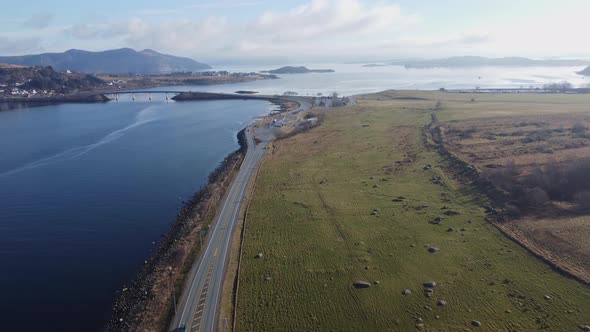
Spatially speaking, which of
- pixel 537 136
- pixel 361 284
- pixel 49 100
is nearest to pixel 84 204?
pixel 361 284

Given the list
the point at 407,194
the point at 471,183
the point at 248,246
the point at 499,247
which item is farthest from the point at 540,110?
the point at 248,246

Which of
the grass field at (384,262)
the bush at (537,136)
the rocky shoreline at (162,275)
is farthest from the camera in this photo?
the bush at (537,136)

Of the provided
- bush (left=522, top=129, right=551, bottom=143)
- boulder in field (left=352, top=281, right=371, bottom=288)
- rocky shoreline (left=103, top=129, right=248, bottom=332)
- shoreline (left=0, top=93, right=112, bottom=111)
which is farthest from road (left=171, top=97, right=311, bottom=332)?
shoreline (left=0, top=93, right=112, bottom=111)

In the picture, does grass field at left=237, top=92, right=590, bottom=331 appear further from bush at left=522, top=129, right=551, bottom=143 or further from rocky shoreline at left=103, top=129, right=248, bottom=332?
bush at left=522, top=129, right=551, bottom=143

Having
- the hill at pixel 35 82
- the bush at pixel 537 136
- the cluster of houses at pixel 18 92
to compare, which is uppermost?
the hill at pixel 35 82

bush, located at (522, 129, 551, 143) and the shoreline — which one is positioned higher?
the shoreline

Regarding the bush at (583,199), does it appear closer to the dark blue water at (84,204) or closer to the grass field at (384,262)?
the grass field at (384,262)

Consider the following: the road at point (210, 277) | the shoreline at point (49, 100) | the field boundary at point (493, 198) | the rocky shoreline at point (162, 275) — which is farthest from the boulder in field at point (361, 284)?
the shoreline at point (49, 100)

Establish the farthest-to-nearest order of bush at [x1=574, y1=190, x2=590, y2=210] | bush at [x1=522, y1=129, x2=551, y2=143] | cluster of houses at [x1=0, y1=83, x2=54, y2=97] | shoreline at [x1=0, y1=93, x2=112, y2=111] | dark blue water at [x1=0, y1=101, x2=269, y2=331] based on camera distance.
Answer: cluster of houses at [x1=0, y1=83, x2=54, y2=97]
shoreline at [x1=0, y1=93, x2=112, y2=111]
bush at [x1=522, y1=129, x2=551, y2=143]
bush at [x1=574, y1=190, x2=590, y2=210]
dark blue water at [x1=0, y1=101, x2=269, y2=331]

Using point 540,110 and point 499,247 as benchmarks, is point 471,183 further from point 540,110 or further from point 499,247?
point 540,110
